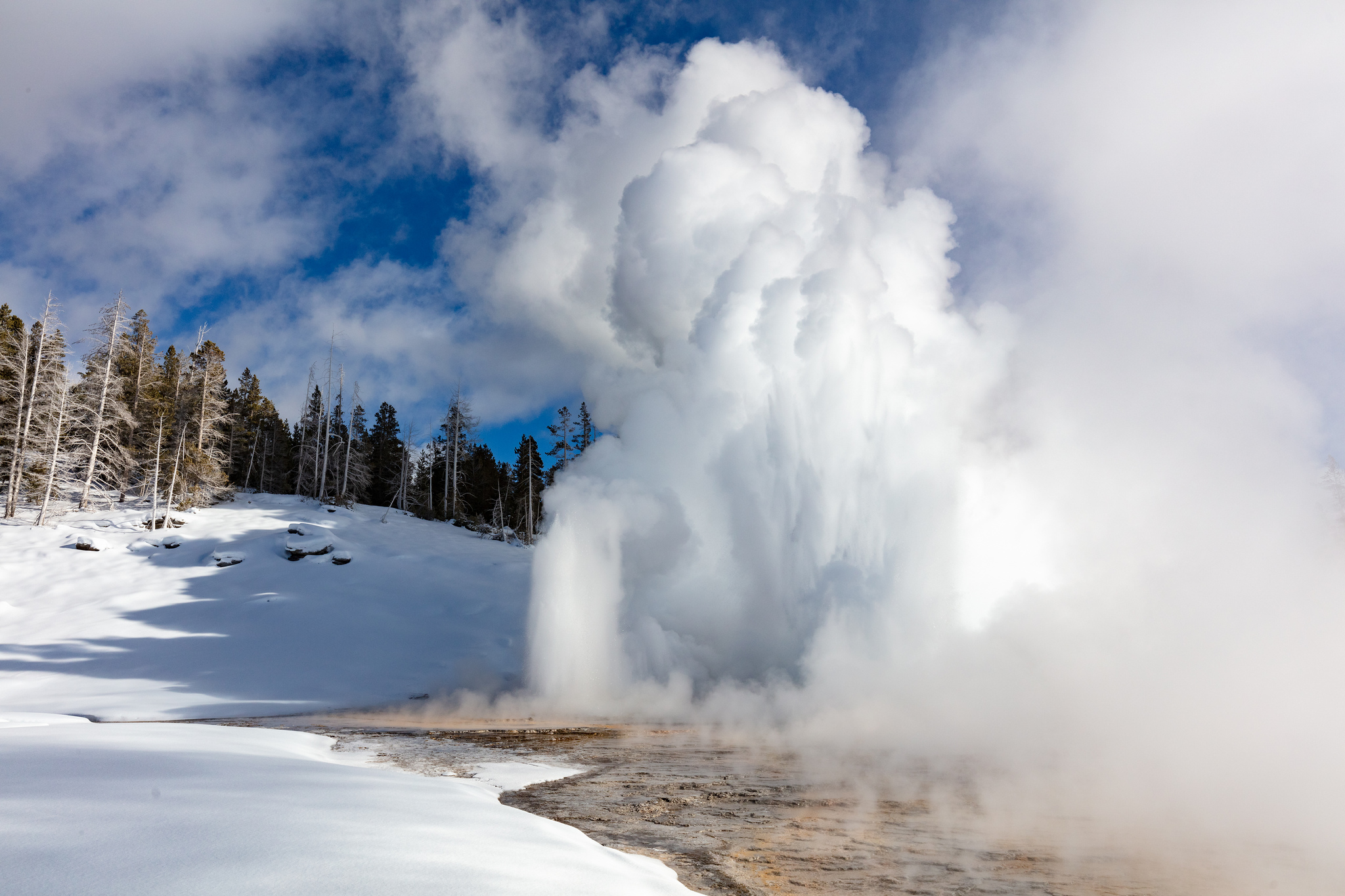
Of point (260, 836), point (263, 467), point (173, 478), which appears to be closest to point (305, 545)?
point (173, 478)

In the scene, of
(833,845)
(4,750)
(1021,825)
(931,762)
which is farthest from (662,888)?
(931,762)

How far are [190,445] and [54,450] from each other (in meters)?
6.68

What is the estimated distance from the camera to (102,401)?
118 feet

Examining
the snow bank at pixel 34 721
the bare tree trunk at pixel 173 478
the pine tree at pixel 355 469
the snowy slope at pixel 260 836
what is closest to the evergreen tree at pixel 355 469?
the pine tree at pixel 355 469

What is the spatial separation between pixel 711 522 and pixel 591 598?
7.05 m

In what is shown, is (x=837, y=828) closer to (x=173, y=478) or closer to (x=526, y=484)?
(x=173, y=478)

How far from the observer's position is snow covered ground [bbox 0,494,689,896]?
286 centimetres

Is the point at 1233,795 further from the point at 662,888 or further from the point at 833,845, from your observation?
the point at 662,888

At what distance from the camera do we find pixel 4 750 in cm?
559

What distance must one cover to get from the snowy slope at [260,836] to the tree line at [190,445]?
37369mm

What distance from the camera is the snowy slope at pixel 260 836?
2.50m

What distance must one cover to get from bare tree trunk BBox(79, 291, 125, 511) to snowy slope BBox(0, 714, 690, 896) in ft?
126

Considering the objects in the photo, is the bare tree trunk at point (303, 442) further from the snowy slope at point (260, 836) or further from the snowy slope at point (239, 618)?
the snowy slope at point (260, 836)

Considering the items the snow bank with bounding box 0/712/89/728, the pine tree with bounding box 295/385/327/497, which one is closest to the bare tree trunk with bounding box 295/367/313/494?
the pine tree with bounding box 295/385/327/497
